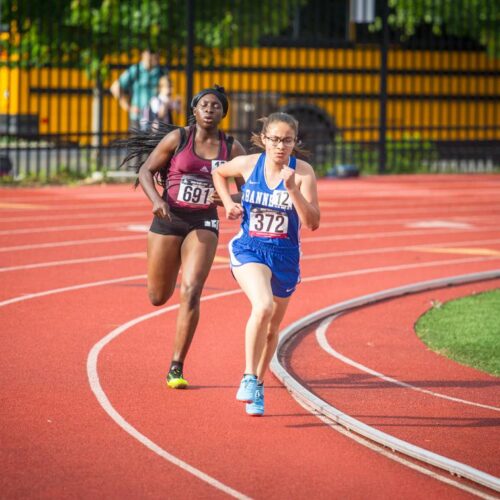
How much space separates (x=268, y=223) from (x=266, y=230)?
0.16ft

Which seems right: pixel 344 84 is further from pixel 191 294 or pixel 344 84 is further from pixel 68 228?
pixel 191 294

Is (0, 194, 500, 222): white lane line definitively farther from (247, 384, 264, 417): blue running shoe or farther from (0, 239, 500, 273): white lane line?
(247, 384, 264, 417): blue running shoe

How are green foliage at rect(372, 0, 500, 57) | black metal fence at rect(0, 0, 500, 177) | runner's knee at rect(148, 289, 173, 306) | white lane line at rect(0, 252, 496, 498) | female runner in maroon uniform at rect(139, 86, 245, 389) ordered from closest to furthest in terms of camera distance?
white lane line at rect(0, 252, 496, 498), female runner in maroon uniform at rect(139, 86, 245, 389), runner's knee at rect(148, 289, 173, 306), black metal fence at rect(0, 0, 500, 177), green foliage at rect(372, 0, 500, 57)

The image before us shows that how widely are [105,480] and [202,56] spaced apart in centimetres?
2114

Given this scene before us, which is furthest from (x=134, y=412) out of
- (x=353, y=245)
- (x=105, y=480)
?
(x=353, y=245)

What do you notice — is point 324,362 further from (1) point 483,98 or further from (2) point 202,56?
(1) point 483,98

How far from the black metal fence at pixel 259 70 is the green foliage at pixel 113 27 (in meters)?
0.03

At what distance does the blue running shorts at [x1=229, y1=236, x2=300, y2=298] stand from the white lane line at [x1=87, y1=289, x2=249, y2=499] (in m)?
1.16

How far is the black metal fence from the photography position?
24.6m

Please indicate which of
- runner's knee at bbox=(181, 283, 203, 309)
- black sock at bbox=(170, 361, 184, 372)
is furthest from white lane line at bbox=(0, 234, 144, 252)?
black sock at bbox=(170, 361, 184, 372)

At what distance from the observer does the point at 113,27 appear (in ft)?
83.1

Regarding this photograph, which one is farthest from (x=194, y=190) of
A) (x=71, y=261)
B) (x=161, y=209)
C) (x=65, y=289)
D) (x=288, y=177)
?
(x=71, y=261)

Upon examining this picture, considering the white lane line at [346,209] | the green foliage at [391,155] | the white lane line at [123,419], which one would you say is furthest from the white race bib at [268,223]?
the green foliage at [391,155]

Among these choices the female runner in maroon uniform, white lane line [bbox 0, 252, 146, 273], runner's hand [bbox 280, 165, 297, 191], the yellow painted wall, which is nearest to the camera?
runner's hand [bbox 280, 165, 297, 191]
